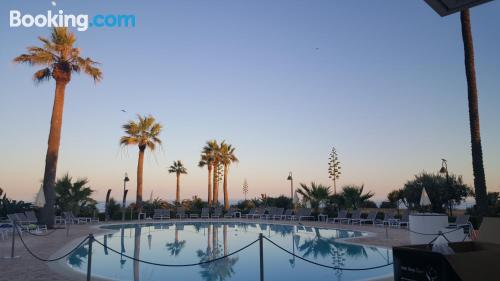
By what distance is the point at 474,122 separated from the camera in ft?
41.2

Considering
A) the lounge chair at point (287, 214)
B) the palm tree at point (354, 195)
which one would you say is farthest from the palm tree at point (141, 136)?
the palm tree at point (354, 195)

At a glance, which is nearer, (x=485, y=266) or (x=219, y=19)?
(x=485, y=266)

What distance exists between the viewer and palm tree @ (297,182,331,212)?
904 inches

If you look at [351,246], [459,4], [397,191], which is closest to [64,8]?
[351,246]

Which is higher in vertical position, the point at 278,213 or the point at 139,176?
the point at 139,176

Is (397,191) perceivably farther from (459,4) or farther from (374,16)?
(459,4)

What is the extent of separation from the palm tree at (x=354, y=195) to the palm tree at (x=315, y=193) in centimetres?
125

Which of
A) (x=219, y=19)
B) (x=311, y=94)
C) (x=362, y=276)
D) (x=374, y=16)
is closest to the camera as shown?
(x=362, y=276)

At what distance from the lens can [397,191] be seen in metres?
24.8

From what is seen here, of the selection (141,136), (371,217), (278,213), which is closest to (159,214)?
(141,136)

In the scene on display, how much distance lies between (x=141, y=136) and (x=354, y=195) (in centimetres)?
1559

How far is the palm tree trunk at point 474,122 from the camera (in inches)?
466

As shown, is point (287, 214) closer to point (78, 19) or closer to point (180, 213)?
point (180, 213)

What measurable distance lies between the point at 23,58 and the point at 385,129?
65.2 ft
